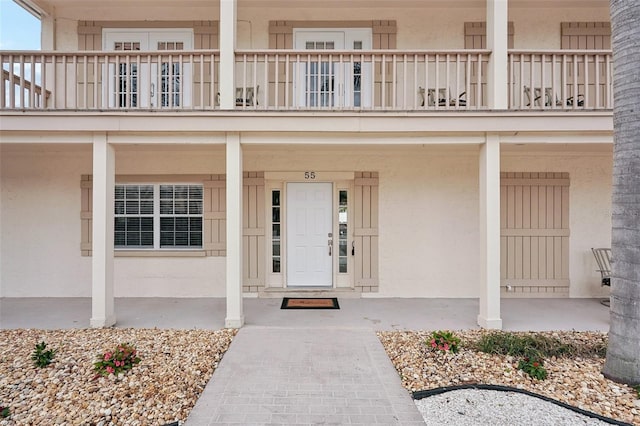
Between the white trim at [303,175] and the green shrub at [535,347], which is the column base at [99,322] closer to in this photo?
the white trim at [303,175]

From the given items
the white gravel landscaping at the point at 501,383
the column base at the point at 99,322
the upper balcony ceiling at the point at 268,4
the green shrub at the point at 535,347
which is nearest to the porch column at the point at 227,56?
the upper balcony ceiling at the point at 268,4

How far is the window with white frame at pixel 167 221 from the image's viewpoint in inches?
285

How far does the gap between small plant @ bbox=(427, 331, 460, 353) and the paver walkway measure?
1.94ft

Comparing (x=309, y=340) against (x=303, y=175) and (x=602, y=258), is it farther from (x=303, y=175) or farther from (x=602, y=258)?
(x=602, y=258)

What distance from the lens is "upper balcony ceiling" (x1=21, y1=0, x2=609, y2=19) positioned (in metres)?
6.82

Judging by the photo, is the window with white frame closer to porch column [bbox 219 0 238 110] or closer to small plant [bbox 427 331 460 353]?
porch column [bbox 219 0 238 110]

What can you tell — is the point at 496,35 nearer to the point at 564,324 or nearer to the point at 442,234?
the point at 442,234

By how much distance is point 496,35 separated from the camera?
529cm

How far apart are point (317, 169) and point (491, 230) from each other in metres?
3.30

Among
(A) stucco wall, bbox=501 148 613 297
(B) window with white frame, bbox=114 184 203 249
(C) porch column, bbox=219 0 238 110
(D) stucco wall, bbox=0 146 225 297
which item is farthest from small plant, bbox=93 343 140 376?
(A) stucco wall, bbox=501 148 613 297

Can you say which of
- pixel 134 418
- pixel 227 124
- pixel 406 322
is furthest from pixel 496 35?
pixel 134 418

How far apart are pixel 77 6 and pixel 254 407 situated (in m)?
7.89

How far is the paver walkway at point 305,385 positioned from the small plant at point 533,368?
1311mm

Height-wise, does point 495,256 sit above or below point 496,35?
below
